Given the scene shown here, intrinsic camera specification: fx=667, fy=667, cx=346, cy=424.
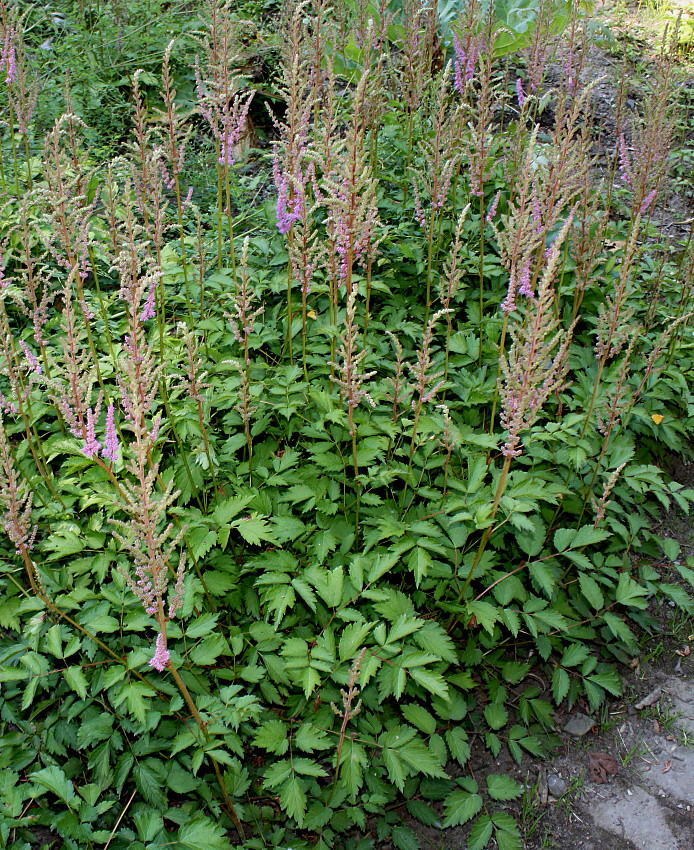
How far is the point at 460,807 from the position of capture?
2.79 meters

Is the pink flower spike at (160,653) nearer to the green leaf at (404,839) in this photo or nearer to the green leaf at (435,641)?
the green leaf at (435,641)

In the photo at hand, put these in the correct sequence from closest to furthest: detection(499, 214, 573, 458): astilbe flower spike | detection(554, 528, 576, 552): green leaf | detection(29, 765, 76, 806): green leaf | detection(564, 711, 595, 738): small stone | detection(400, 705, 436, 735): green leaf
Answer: detection(499, 214, 573, 458): astilbe flower spike, detection(29, 765, 76, 806): green leaf, detection(400, 705, 436, 735): green leaf, detection(554, 528, 576, 552): green leaf, detection(564, 711, 595, 738): small stone

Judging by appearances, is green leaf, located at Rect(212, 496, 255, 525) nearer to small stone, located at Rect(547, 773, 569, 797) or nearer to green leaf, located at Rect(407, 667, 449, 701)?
green leaf, located at Rect(407, 667, 449, 701)

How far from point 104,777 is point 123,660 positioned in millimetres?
440

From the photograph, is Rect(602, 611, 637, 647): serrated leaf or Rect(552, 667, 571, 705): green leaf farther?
Rect(602, 611, 637, 647): serrated leaf

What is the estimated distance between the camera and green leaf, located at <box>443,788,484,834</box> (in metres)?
2.75

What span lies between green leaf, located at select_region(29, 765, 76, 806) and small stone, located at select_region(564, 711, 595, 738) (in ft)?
7.53

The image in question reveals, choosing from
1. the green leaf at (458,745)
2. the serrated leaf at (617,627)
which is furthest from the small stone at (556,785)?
the serrated leaf at (617,627)

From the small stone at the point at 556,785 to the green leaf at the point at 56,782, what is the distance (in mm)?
2091

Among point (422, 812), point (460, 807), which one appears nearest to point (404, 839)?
point (422, 812)

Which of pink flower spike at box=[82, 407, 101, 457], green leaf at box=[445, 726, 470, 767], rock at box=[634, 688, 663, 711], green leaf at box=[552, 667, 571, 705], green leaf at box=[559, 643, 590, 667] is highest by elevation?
pink flower spike at box=[82, 407, 101, 457]

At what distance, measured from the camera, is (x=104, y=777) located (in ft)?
8.47

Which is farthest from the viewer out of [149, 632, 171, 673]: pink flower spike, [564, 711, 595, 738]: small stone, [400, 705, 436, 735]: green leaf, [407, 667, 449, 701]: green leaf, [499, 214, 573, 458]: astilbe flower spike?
[564, 711, 595, 738]: small stone

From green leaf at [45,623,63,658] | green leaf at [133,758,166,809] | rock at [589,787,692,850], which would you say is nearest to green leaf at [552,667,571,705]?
rock at [589,787,692,850]
